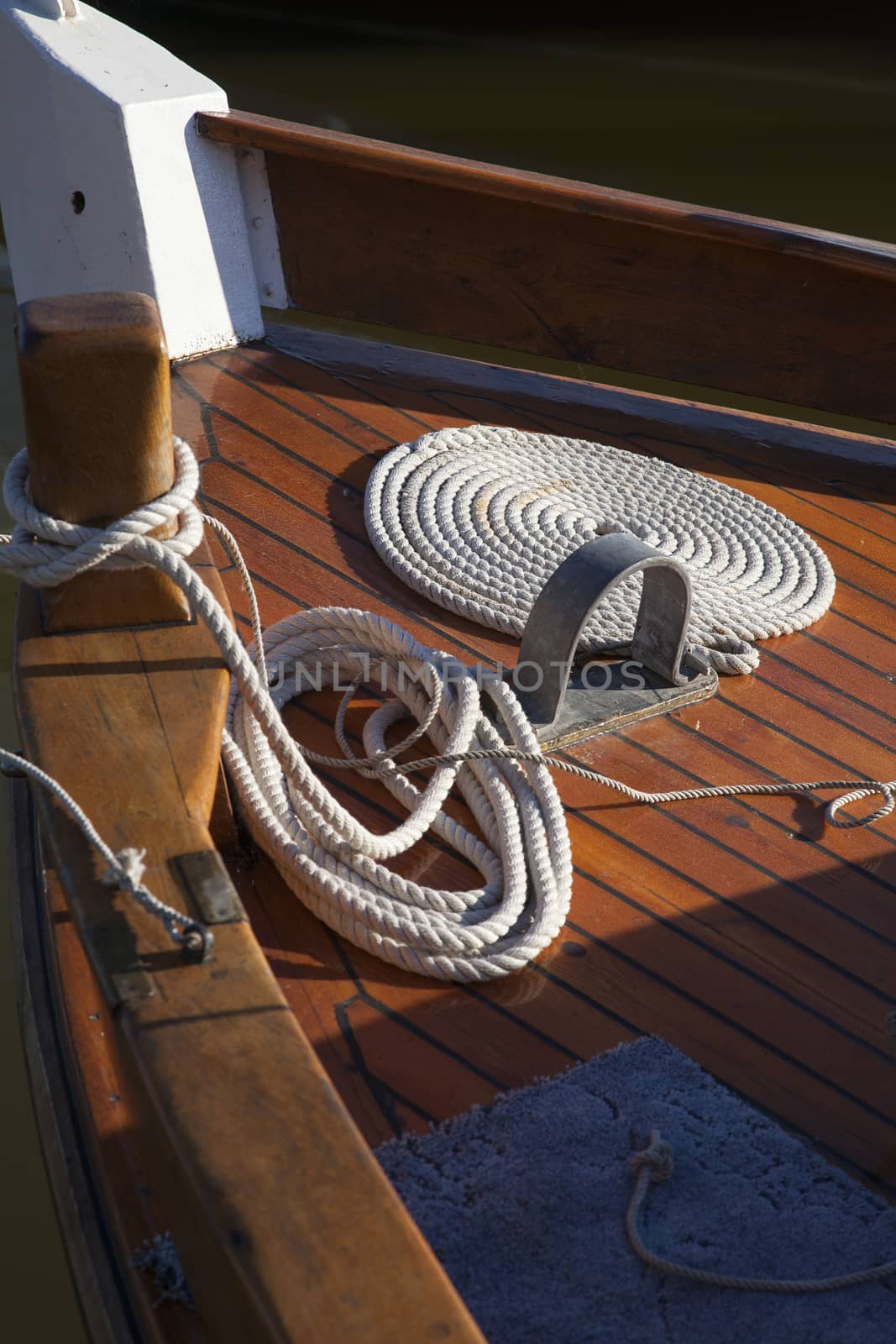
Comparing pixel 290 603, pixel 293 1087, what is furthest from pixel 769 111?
pixel 293 1087

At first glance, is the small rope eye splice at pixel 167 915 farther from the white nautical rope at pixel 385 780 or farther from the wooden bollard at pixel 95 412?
Result: the wooden bollard at pixel 95 412

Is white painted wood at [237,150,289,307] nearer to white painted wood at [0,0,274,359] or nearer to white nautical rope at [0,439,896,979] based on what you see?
white painted wood at [0,0,274,359]

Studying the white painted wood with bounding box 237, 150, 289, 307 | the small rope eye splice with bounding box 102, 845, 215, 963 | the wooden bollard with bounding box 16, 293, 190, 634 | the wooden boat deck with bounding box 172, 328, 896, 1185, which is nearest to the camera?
the small rope eye splice with bounding box 102, 845, 215, 963

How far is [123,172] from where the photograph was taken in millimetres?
2441

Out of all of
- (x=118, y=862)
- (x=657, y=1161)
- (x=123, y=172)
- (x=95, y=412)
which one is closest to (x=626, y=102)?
(x=123, y=172)

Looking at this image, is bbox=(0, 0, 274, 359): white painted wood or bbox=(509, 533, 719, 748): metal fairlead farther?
bbox=(0, 0, 274, 359): white painted wood

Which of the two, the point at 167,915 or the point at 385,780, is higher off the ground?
the point at 167,915

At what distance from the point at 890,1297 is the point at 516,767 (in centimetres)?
68

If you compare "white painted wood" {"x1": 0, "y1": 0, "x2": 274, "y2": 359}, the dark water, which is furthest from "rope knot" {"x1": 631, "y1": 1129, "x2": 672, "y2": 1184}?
the dark water

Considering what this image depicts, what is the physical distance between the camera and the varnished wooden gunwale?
2424 millimetres

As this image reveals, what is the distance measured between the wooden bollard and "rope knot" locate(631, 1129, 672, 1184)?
70 centimetres

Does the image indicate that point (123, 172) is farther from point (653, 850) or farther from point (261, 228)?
point (653, 850)

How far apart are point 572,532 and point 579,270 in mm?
661

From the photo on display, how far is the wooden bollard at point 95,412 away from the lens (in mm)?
1148
